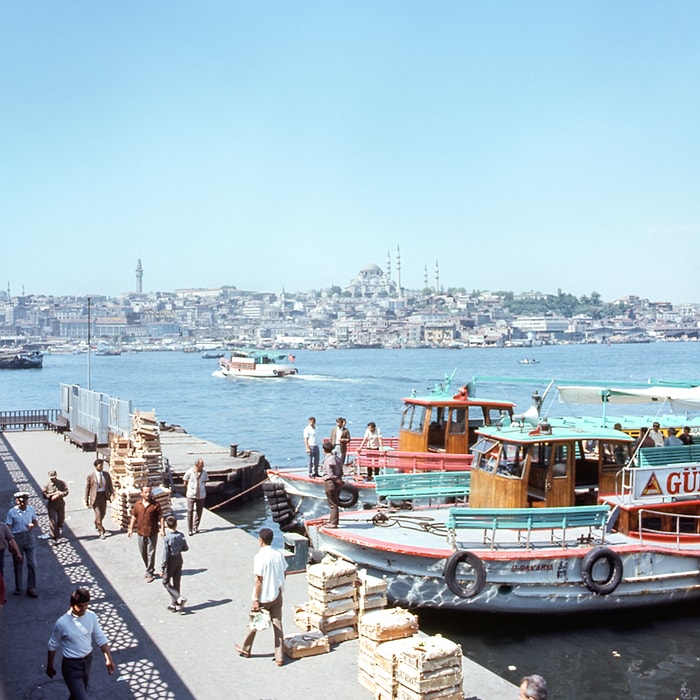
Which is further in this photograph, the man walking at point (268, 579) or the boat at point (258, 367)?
the boat at point (258, 367)

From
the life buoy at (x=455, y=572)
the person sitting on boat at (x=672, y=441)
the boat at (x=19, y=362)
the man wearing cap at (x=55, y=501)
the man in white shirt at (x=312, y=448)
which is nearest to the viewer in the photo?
the life buoy at (x=455, y=572)

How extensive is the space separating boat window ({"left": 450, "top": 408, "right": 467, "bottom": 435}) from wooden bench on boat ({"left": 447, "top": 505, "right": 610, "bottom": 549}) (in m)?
5.85

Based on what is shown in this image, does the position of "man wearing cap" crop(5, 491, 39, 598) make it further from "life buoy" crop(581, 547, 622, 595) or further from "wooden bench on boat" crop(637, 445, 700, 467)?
"wooden bench on boat" crop(637, 445, 700, 467)

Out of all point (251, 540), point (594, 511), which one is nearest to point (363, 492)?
point (251, 540)

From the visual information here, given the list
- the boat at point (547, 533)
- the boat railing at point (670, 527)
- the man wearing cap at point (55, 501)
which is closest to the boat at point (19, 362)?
the man wearing cap at point (55, 501)

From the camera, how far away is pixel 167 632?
11336 millimetres

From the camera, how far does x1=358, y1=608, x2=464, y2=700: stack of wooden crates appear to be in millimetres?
8602

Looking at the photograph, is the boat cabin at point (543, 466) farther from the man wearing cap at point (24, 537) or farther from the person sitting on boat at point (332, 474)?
the man wearing cap at point (24, 537)

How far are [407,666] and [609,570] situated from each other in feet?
23.8

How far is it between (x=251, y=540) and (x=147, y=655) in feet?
21.2

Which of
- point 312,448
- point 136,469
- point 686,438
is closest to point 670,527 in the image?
point 686,438

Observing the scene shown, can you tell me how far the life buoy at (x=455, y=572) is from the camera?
539 inches

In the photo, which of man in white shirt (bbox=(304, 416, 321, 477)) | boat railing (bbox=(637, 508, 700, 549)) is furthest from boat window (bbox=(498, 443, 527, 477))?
man in white shirt (bbox=(304, 416, 321, 477))

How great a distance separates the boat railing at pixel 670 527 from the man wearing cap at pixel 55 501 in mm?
10942
